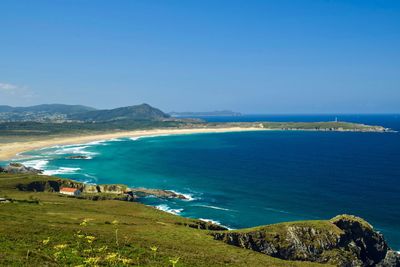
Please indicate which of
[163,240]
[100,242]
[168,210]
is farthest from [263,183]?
[100,242]

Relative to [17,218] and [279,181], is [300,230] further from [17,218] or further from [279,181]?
[279,181]

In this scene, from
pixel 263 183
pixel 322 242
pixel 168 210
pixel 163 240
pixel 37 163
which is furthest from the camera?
pixel 37 163

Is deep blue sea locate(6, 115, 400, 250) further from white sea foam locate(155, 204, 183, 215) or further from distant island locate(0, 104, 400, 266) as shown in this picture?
distant island locate(0, 104, 400, 266)

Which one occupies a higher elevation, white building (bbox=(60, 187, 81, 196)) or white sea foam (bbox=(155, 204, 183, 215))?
white building (bbox=(60, 187, 81, 196))

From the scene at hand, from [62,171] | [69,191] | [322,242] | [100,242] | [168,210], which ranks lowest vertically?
[168,210]

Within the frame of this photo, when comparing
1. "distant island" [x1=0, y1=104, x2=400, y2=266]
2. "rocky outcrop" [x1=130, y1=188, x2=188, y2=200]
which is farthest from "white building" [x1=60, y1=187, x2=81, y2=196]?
"rocky outcrop" [x1=130, y1=188, x2=188, y2=200]

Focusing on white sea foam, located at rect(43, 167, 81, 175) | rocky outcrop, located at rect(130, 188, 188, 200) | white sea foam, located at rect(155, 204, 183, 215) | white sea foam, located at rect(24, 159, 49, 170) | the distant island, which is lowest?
white sea foam, located at rect(155, 204, 183, 215)

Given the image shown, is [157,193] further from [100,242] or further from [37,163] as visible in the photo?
[37,163]

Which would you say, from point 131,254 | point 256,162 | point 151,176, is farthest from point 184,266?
point 256,162
